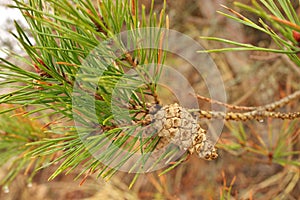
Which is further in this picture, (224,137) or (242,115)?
(224,137)

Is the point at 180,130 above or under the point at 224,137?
above

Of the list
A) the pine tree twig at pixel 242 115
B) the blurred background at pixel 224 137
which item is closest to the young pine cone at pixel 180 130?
the pine tree twig at pixel 242 115

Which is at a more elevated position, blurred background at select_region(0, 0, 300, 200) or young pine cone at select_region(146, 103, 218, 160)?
young pine cone at select_region(146, 103, 218, 160)

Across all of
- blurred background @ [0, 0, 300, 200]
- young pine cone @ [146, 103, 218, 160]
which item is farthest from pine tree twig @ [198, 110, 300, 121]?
blurred background @ [0, 0, 300, 200]

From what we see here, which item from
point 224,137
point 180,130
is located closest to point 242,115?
point 180,130

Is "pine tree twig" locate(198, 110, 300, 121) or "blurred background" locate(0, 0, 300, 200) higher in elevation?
"pine tree twig" locate(198, 110, 300, 121)

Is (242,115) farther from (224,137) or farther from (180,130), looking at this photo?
(224,137)

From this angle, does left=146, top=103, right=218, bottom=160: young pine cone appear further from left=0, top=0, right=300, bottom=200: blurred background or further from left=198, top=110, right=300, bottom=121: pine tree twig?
left=0, top=0, right=300, bottom=200: blurred background

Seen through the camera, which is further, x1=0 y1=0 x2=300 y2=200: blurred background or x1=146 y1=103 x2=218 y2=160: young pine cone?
x1=0 y1=0 x2=300 y2=200: blurred background
